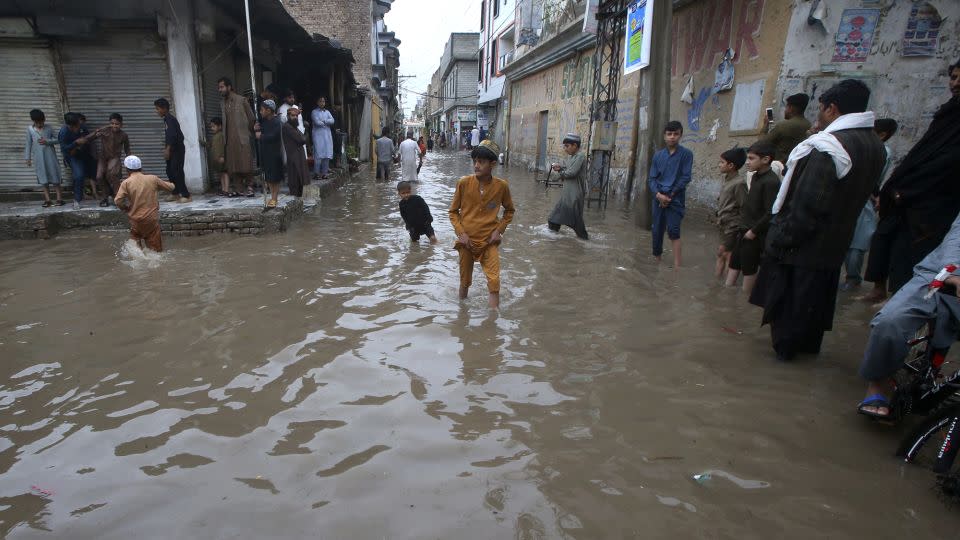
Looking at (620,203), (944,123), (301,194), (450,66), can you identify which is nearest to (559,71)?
(620,203)

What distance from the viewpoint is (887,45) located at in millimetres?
6352

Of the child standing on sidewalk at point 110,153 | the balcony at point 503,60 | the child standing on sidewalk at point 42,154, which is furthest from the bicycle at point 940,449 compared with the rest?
the balcony at point 503,60

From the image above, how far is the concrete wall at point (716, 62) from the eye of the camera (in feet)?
25.1

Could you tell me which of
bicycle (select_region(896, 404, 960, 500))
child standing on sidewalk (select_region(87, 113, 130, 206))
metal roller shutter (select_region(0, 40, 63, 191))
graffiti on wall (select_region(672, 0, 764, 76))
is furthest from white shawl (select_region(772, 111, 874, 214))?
metal roller shutter (select_region(0, 40, 63, 191))

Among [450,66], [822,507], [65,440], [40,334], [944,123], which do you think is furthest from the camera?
[450,66]

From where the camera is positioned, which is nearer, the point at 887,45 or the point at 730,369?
the point at 730,369

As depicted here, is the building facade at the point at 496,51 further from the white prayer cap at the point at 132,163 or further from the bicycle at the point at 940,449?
the bicycle at the point at 940,449

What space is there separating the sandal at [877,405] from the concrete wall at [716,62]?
6.09m

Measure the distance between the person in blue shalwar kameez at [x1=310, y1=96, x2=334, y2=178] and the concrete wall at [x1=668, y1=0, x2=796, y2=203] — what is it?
7802mm

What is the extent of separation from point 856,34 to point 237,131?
355 inches

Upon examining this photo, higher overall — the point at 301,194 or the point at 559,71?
the point at 559,71

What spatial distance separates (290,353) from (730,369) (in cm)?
307

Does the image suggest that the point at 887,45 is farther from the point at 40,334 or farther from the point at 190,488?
the point at 40,334

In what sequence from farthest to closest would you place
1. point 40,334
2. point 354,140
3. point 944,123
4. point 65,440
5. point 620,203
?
1. point 354,140
2. point 620,203
3. point 40,334
4. point 944,123
5. point 65,440
